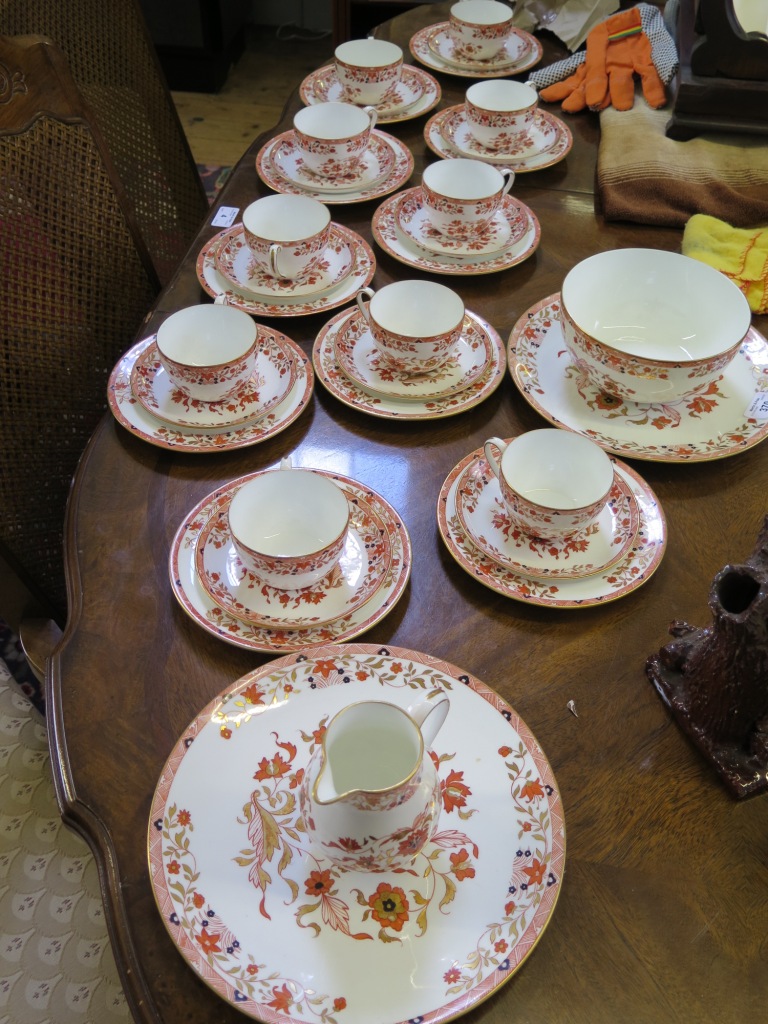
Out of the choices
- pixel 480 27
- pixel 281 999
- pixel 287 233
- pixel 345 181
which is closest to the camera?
pixel 281 999

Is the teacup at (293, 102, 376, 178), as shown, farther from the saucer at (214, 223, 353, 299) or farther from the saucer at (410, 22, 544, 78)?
the saucer at (410, 22, 544, 78)

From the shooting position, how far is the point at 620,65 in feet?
4.71

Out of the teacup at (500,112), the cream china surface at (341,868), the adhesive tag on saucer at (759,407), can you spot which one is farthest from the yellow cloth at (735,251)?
the cream china surface at (341,868)

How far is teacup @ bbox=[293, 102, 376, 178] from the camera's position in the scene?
123cm

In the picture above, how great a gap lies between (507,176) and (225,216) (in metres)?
0.45

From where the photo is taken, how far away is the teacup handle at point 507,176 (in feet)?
3.86

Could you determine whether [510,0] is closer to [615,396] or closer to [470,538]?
[615,396]

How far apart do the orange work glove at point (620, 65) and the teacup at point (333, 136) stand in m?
0.41

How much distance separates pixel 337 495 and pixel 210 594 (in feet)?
0.49

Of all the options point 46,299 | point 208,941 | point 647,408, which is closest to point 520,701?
point 208,941

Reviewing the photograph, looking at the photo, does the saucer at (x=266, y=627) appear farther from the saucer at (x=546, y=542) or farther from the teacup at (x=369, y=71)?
the teacup at (x=369, y=71)

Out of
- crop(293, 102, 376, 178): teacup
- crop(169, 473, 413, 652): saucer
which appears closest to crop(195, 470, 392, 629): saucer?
crop(169, 473, 413, 652): saucer

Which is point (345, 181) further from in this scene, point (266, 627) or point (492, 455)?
point (266, 627)

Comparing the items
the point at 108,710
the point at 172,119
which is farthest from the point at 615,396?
the point at 172,119
